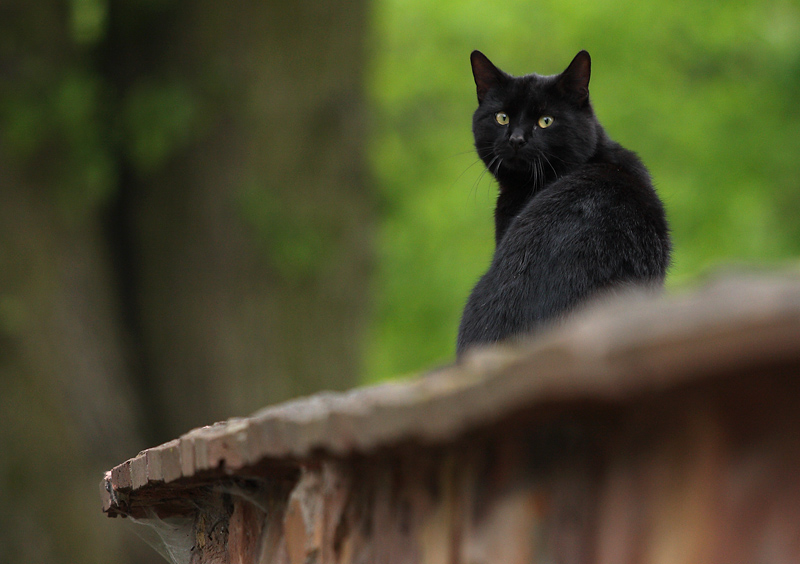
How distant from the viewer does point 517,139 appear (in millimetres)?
2645

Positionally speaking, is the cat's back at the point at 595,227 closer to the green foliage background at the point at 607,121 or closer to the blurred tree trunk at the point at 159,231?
the blurred tree trunk at the point at 159,231

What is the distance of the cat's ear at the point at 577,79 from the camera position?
8.65 ft

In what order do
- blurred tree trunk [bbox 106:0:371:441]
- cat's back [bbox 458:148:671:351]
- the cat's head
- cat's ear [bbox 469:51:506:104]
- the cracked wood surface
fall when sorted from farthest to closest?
blurred tree trunk [bbox 106:0:371:441], cat's ear [bbox 469:51:506:104], the cat's head, cat's back [bbox 458:148:671:351], the cracked wood surface

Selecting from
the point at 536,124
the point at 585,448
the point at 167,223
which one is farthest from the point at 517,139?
the point at 167,223

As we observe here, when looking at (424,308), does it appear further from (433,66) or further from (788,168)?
(788,168)

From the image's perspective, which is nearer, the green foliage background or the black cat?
the black cat

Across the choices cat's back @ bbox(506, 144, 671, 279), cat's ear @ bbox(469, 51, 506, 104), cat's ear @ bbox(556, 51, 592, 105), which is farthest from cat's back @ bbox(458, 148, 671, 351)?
cat's ear @ bbox(469, 51, 506, 104)

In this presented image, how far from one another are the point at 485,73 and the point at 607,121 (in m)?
5.66

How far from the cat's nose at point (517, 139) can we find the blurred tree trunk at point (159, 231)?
3124mm

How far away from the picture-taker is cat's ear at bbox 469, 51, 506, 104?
112 inches

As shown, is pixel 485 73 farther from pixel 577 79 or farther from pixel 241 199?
pixel 241 199

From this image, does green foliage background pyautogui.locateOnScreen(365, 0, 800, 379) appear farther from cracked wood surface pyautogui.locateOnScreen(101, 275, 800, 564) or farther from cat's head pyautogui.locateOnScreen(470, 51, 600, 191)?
cracked wood surface pyautogui.locateOnScreen(101, 275, 800, 564)

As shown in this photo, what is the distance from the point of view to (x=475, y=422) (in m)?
0.81

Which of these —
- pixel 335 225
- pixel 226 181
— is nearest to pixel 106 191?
pixel 226 181
